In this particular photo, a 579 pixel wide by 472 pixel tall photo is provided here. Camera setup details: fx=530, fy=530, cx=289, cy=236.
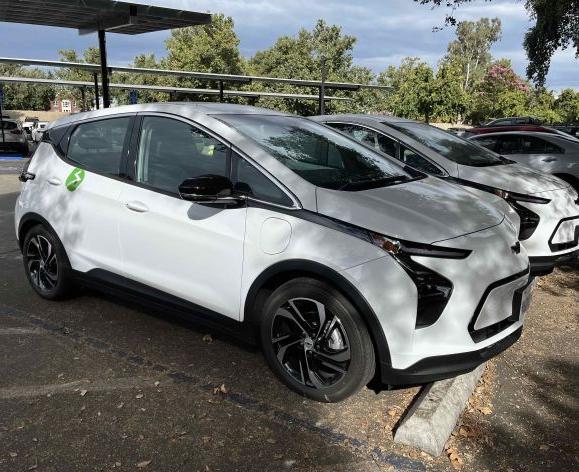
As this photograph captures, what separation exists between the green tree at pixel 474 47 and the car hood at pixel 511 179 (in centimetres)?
6475

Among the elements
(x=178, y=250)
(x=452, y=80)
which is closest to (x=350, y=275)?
(x=178, y=250)

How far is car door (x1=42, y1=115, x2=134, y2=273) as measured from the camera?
3.87m

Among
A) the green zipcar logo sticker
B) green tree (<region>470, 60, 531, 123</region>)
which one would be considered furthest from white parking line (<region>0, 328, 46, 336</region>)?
green tree (<region>470, 60, 531, 123</region>)

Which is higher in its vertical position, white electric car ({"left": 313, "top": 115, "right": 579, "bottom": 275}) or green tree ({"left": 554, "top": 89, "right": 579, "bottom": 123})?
white electric car ({"left": 313, "top": 115, "right": 579, "bottom": 275})

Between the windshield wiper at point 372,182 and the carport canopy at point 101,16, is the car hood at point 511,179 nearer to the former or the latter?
the windshield wiper at point 372,182

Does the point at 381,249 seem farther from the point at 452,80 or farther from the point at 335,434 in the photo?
the point at 452,80

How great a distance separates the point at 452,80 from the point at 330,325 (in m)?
38.2

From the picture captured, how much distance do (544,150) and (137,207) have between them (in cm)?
850

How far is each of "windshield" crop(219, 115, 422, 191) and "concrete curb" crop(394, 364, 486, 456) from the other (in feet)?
4.19

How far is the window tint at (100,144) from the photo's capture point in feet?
12.9

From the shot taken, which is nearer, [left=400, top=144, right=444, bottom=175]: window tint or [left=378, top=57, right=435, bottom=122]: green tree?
[left=400, top=144, right=444, bottom=175]: window tint

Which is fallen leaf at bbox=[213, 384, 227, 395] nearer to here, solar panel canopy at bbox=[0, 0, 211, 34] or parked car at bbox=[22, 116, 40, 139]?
solar panel canopy at bbox=[0, 0, 211, 34]

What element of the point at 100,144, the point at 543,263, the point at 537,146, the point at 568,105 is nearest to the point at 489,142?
the point at 537,146

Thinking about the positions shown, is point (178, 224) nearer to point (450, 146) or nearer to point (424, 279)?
point (424, 279)
